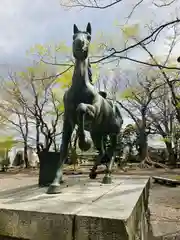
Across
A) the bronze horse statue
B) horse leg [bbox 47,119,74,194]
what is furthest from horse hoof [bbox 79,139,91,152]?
horse leg [bbox 47,119,74,194]

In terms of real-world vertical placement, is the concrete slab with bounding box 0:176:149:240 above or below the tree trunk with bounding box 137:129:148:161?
below

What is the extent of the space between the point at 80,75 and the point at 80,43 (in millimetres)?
357

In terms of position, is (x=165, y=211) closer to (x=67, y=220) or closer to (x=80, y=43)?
(x=80, y=43)

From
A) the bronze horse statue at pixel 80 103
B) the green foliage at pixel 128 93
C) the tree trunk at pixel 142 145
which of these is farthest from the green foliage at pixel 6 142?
the bronze horse statue at pixel 80 103

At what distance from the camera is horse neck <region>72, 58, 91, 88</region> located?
280cm

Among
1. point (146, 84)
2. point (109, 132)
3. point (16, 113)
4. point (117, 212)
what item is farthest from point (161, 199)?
point (16, 113)

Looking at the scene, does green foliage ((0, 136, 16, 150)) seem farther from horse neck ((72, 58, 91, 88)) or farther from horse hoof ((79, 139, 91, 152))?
horse hoof ((79, 139, 91, 152))

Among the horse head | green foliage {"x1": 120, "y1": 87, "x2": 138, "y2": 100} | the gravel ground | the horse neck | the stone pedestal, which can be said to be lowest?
the gravel ground

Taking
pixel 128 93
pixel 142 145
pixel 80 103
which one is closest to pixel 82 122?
pixel 80 103

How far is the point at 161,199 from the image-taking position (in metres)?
7.26

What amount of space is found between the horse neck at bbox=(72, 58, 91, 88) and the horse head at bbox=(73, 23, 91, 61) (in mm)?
69

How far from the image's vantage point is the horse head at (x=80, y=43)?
2.68 meters

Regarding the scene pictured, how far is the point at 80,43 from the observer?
2674 mm

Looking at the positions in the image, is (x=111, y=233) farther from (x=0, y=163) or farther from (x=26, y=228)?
(x=0, y=163)
